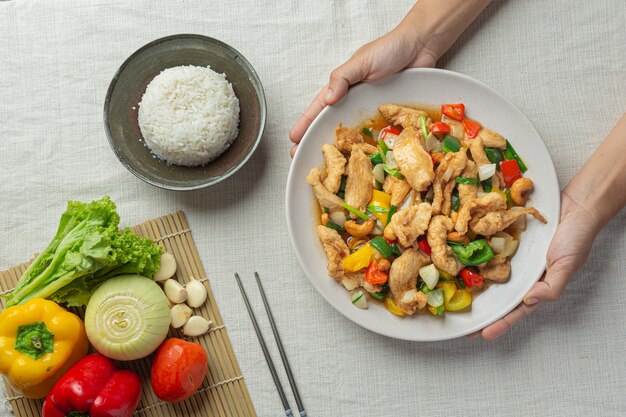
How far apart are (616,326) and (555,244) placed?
667mm

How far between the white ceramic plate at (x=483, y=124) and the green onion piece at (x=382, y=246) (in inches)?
10.5

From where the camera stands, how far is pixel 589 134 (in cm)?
319

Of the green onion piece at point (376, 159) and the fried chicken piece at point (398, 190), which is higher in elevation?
the green onion piece at point (376, 159)

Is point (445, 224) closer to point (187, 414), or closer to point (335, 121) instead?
point (335, 121)

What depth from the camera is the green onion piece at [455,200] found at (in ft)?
9.58

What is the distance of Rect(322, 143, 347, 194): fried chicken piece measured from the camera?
2.93m

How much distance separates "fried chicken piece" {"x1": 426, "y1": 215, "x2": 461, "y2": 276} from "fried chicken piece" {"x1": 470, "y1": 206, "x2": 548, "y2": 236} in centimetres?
13

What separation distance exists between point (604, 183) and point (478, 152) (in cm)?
64

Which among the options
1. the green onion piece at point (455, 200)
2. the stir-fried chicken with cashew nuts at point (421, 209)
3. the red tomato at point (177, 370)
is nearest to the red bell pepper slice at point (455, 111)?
the stir-fried chicken with cashew nuts at point (421, 209)

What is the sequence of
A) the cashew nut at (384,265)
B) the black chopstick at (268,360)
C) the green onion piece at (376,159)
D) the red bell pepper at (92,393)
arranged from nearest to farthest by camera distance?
the red bell pepper at (92,393)
the cashew nut at (384,265)
the green onion piece at (376,159)
the black chopstick at (268,360)

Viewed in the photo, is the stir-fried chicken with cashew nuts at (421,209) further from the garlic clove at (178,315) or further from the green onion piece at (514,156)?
the garlic clove at (178,315)

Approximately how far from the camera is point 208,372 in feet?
10.2

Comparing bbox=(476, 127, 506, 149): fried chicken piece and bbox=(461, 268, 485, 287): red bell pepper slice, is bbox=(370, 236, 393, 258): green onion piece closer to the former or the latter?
bbox=(461, 268, 485, 287): red bell pepper slice

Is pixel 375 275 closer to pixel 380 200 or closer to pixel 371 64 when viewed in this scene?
pixel 380 200
